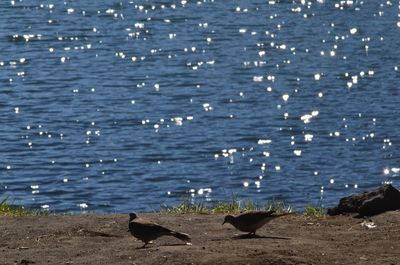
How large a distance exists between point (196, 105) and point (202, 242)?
825 inches

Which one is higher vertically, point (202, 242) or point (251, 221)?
point (251, 221)

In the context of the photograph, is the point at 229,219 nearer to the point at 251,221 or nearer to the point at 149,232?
the point at 251,221

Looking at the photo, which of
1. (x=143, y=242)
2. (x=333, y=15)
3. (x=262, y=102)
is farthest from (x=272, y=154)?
(x=333, y=15)

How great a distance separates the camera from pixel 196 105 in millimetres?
34656

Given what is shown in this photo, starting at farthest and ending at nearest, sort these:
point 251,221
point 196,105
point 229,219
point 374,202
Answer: point 196,105, point 374,202, point 229,219, point 251,221

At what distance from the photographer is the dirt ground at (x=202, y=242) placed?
12672 mm

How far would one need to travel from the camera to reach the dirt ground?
12672mm

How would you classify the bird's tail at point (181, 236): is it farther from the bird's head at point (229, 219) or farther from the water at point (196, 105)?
the water at point (196, 105)

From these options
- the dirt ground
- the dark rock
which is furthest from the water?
the dirt ground

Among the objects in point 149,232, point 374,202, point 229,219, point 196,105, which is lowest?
point 196,105

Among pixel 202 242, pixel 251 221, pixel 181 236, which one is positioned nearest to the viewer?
pixel 181 236

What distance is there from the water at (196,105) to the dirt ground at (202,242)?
26.5ft

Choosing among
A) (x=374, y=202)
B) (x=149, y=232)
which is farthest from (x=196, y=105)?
(x=149, y=232)

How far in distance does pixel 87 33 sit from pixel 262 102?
15630 mm
